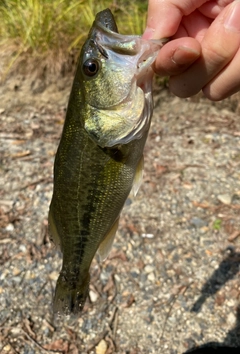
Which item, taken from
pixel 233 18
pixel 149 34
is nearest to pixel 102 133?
pixel 149 34

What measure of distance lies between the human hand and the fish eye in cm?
25

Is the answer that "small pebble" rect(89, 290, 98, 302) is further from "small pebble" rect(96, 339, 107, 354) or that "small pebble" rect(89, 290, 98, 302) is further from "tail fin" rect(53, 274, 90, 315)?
"tail fin" rect(53, 274, 90, 315)

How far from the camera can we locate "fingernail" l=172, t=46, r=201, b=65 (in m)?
1.62

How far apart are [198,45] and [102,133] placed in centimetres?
55

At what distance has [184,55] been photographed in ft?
5.39

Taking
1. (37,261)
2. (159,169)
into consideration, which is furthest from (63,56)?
(37,261)

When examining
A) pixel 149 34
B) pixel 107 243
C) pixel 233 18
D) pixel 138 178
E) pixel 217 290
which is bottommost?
pixel 217 290

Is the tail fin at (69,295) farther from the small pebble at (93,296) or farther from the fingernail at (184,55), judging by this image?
the fingernail at (184,55)

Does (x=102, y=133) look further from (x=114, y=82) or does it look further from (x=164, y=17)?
(x=164, y=17)

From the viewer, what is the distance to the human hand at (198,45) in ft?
5.36

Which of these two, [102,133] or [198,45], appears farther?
[102,133]

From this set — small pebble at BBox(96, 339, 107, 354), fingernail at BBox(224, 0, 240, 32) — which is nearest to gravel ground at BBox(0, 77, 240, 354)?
small pebble at BBox(96, 339, 107, 354)

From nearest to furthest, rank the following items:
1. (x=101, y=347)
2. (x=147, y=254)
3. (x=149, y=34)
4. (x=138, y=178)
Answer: (x=149, y=34) < (x=138, y=178) < (x=101, y=347) < (x=147, y=254)

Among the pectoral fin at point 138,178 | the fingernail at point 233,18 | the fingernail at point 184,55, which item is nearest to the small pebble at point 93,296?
the pectoral fin at point 138,178
